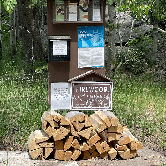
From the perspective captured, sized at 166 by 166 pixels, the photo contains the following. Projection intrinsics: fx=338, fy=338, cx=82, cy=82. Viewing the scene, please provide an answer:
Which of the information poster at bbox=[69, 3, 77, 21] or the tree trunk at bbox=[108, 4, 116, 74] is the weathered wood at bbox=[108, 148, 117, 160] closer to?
the information poster at bbox=[69, 3, 77, 21]

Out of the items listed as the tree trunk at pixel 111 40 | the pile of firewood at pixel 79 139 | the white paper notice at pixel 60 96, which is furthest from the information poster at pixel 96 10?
the tree trunk at pixel 111 40

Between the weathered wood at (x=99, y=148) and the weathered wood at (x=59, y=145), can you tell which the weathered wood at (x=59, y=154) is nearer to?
Result: the weathered wood at (x=59, y=145)

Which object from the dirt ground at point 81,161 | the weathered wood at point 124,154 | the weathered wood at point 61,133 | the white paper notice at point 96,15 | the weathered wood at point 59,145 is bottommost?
the dirt ground at point 81,161

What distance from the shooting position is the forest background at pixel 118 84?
269 inches

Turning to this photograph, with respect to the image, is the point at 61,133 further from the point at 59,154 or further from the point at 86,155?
the point at 86,155

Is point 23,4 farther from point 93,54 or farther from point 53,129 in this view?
point 53,129

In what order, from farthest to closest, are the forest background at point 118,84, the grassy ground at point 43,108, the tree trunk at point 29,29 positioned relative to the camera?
the tree trunk at point 29,29 → the forest background at point 118,84 → the grassy ground at point 43,108

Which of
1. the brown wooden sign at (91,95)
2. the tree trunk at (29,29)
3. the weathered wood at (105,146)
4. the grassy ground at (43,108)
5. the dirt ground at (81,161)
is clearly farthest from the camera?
the tree trunk at (29,29)

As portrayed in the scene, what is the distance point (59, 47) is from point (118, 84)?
4.36 metres

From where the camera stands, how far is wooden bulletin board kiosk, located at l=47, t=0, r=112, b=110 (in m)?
6.38

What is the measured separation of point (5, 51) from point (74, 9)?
10956 millimetres

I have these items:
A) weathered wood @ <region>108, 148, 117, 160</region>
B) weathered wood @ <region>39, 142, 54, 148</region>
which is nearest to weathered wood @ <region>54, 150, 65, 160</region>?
weathered wood @ <region>39, 142, 54, 148</region>

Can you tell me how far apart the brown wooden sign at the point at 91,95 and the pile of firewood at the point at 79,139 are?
421 mm

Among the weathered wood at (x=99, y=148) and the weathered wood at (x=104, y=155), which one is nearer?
the weathered wood at (x=99, y=148)
